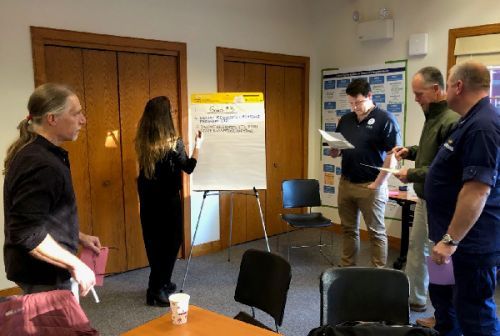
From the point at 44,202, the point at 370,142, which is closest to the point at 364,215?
the point at 370,142

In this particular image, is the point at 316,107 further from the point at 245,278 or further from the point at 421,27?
the point at 245,278

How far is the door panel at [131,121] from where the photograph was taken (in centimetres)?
377

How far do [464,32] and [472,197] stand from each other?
2.68 m

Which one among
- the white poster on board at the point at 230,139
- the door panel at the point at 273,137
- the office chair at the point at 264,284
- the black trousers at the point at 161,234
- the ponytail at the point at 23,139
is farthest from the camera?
the door panel at the point at 273,137

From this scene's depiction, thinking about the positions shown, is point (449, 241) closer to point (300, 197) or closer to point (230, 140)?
point (230, 140)

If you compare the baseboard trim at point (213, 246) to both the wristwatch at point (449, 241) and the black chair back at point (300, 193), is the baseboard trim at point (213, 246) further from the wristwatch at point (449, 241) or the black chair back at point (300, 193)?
the wristwatch at point (449, 241)

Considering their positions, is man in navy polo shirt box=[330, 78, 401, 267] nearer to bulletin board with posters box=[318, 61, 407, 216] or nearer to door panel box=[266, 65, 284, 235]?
bulletin board with posters box=[318, 61, 407, 216]

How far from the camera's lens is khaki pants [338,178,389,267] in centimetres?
340

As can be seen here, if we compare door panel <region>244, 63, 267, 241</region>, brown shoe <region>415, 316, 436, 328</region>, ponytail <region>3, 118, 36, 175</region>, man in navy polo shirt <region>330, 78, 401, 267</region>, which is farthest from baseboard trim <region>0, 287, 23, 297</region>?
brown shoe <region>415, 316, 436, 328</region>

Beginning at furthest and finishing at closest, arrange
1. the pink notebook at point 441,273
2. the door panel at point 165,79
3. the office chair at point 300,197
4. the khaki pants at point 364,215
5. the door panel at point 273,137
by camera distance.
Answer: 1. the door panel at point 273,137
2. the office chair at point 300,197
3. the door panel at point 165,79
4. the khaki pants at point 364,215
5. the pink notebook at point 441,273

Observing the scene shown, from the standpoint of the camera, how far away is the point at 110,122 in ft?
12.2

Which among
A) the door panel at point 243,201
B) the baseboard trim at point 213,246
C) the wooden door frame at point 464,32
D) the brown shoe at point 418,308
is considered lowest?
the brown shoe at point 418,308

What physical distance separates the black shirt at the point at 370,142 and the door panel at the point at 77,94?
213 cm

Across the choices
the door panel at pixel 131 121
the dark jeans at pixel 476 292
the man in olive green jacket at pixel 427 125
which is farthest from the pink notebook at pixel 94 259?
the door panel at pixel 131 121
